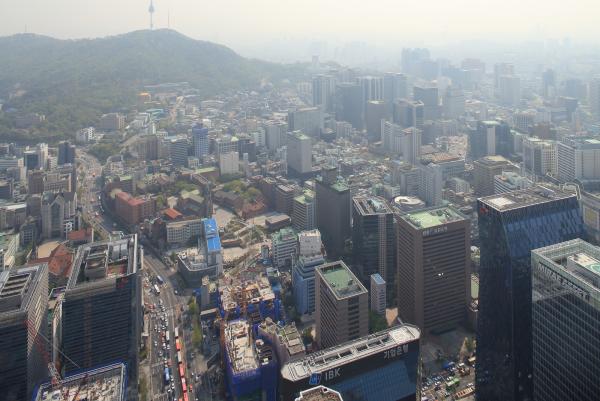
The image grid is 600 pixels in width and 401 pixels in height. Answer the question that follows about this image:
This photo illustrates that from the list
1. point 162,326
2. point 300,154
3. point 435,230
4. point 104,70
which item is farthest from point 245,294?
point 104,70

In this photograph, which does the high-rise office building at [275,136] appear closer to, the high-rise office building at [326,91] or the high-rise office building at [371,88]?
the high-rise office building at [371,88]

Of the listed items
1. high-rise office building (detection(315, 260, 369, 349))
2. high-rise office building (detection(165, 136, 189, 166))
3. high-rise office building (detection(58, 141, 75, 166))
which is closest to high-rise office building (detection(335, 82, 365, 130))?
high-rise office building (detection(165, 136, 189, 166))

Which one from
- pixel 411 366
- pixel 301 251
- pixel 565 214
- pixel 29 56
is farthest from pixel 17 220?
pixel 29 56

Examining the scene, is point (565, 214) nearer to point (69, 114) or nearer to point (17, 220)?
point (17, 220)

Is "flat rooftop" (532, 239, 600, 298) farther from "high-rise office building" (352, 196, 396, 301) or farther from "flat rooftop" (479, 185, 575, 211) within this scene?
"high-rise office building" (352, 196, 396, 301)

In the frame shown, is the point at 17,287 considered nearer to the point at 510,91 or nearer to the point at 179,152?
the point at 179,152

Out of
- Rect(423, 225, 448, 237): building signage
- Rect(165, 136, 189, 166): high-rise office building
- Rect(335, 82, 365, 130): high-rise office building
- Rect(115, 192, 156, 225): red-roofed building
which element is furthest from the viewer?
Rect(335, 82, 365, 130): high-rise office building
